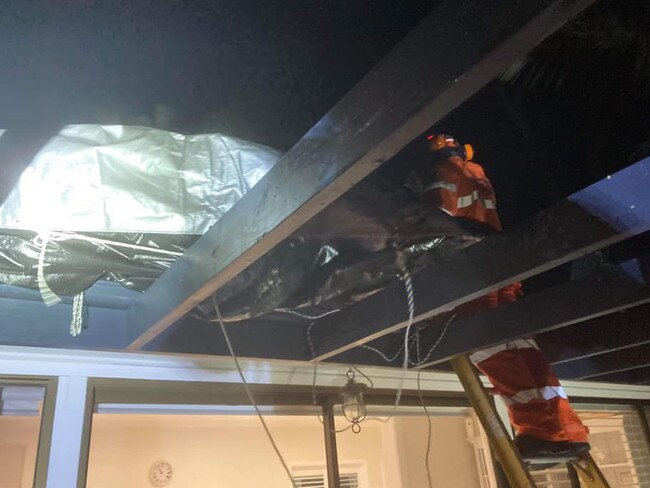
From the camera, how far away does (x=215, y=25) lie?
84 cm

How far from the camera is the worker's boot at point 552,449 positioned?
150 centimetres

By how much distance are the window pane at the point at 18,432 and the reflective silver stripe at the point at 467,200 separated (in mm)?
1182

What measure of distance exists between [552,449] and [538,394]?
0.15 metres

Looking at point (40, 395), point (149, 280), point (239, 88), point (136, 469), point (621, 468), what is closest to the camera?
point (239, 88)

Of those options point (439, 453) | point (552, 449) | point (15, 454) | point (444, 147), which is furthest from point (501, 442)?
point (15, 454)

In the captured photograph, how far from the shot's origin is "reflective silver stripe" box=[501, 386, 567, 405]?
1.57 meters

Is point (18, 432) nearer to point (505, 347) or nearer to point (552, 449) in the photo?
point (505, 347)

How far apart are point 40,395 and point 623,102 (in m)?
1.76

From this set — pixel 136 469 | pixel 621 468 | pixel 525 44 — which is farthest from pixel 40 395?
pixel 621 468

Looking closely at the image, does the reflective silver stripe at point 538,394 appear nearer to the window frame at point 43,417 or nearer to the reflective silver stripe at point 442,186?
the reflective silver stripe at point 442,186

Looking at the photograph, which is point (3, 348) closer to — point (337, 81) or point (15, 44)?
point (15, 44)

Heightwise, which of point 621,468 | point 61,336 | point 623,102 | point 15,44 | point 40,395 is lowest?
point 621,468

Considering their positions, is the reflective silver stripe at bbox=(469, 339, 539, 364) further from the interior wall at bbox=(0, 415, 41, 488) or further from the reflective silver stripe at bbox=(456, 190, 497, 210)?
the interior wall at bbox=(0, 415, 41, 488)

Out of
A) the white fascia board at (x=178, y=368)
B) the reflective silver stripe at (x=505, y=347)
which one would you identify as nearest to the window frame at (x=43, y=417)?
the white fascia board at (x=178, y=368)
